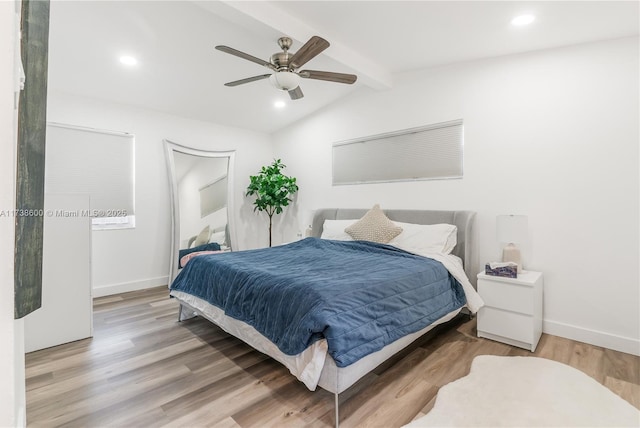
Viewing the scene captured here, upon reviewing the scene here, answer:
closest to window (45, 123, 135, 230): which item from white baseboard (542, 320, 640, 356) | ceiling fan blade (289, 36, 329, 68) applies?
ceiling fan blade (289, 36, 329, 68)

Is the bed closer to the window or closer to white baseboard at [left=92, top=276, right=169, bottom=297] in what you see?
white baseboard at [left=92, top=276, right=169, bottom=297]

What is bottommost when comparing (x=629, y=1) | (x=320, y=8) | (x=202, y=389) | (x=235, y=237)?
(x=202, y=389)

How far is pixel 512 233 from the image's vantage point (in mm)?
2898

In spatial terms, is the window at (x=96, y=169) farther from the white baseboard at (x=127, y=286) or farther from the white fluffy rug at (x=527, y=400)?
the white fluffy rug at (x=527, y=400)

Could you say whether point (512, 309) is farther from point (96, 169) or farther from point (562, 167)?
point (96, 169)

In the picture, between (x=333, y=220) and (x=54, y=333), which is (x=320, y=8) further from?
(x=54, y=333)

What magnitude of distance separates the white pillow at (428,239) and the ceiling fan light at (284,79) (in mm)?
1945

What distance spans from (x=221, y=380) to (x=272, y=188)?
3369 millimetres

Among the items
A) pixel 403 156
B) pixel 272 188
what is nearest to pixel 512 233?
pixel 403 156

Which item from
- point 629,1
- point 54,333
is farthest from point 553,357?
point 54,333

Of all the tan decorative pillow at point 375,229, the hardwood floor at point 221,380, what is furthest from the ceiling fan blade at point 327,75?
the hardwood floor at point 221,380

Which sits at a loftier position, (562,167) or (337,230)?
(562,167)

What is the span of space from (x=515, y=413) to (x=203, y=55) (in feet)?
13.1

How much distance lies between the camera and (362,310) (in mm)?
1919
